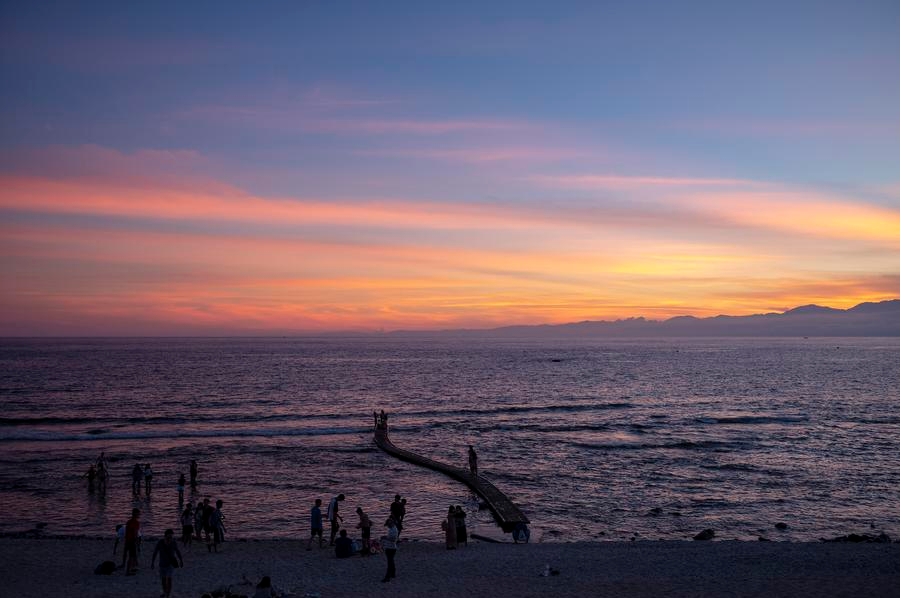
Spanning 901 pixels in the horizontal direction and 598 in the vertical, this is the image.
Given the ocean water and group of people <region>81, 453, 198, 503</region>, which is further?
group of people <region>81, 453, 198, 503</region>

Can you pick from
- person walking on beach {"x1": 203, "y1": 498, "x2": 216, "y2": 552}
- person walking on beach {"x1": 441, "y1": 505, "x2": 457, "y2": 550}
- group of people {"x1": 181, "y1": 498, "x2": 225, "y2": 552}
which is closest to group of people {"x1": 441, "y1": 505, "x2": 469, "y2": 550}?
person walking on beach {"x1": 441, "y1": 505, "x2": 457, "y2": 550}

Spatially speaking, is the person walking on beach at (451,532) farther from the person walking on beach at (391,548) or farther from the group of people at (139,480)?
the group of people at (139,480)

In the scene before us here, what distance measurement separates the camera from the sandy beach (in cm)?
1606

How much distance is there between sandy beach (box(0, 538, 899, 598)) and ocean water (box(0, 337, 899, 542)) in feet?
9.46

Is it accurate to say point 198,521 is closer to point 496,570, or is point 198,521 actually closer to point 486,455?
point 496,570

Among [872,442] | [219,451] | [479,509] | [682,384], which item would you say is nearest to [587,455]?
[479,509]

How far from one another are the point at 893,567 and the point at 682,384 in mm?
76498

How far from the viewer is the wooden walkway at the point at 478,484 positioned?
23852mm

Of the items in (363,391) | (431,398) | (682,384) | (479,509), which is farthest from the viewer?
(682,384)

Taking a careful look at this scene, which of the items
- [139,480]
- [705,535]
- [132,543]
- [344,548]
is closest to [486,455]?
[705,535]

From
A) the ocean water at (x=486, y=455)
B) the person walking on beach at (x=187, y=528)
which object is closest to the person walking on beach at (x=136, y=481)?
the ocean water at (x=486, y=455)

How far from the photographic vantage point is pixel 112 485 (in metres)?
30.6

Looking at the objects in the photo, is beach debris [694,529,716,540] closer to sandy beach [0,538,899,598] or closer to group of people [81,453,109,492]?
sandy beach [0,538,899,598]

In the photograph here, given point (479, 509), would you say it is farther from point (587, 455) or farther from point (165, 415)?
point (165, 415)
